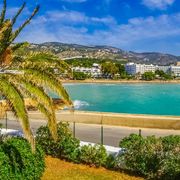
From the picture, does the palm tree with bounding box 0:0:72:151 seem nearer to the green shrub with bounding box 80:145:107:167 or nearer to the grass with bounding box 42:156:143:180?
the grass with bounding box 42:156:143:180

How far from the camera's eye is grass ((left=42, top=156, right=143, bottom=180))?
13.7 metres

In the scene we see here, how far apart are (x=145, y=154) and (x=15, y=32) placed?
18.4 ft

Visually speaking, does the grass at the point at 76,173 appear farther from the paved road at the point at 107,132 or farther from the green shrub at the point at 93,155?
the paved road at the point at 107,132

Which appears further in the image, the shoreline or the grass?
the shoreline

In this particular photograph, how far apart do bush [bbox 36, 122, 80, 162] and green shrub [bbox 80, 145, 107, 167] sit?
1.16ft

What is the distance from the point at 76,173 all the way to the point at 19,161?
3.10 meters

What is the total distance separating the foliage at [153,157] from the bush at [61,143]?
6.40ft

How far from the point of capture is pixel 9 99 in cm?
1105

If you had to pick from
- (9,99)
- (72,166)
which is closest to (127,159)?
(72,166)

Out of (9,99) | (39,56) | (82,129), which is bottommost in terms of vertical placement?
(82,129)

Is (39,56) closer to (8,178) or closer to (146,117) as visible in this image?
(8,178)

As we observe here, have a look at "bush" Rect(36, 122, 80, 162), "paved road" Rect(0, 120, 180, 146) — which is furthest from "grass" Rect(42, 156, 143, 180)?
"paved road" Rect(0, 120, 180, 146)

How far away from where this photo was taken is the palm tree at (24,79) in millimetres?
10984

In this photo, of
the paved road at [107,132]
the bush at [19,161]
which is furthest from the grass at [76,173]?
the paved road at [107,132]
